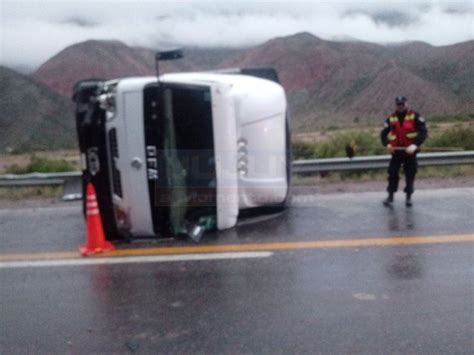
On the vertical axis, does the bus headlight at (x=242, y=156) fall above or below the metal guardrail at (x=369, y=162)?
above

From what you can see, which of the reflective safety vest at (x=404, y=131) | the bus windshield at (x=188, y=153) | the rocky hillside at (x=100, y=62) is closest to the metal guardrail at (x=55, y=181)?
the bus windshield at (x=188, y=153)

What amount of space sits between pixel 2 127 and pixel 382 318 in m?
22.3

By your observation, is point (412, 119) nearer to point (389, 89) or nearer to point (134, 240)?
point (134, 240)

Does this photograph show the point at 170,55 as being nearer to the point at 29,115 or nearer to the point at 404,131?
the point at 404,131

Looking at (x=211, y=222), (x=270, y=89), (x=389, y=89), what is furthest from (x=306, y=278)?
(x=389, y=89)

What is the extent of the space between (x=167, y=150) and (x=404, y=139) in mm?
3372

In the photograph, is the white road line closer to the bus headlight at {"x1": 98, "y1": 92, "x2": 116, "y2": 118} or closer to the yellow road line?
the yellow road line

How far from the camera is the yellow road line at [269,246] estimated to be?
664 cm

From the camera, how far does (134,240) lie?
7.32 metres

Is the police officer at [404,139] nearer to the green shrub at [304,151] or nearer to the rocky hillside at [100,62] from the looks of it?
the green shrub at [304,151]

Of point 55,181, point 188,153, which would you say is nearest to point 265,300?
point 188,153

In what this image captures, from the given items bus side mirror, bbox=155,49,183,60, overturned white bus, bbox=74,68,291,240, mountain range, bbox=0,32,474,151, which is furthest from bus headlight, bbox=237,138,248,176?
mountain range, bbox=0,32,474,151

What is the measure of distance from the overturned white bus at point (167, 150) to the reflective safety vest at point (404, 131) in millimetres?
2021

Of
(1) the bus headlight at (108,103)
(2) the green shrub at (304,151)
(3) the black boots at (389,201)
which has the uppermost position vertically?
(1) the bus headlight at (108,103)
